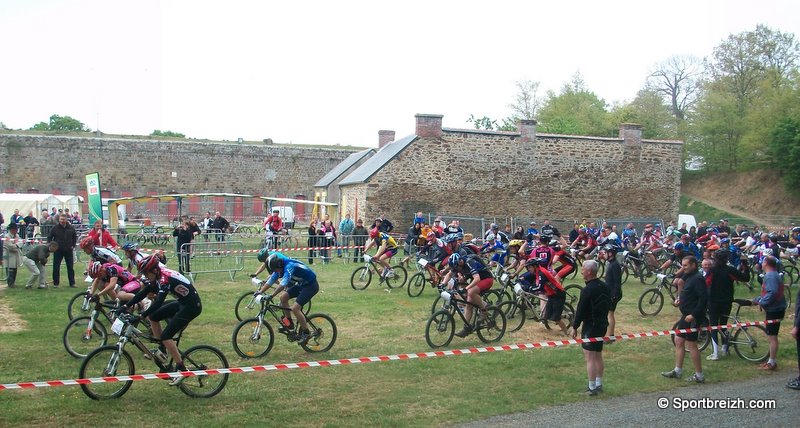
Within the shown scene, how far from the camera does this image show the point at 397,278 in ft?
55.7

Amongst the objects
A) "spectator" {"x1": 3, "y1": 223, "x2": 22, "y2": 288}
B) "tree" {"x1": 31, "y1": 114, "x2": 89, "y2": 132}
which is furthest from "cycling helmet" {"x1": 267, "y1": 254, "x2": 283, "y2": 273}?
"tree" {"x1": 31, "y1": 114, "x2": 89, "y2": 132}

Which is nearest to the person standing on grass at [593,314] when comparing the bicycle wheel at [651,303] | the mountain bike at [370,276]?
the bicycle wheel at [651,303]

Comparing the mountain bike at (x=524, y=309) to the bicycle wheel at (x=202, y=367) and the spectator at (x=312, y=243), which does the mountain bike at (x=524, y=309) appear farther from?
the spectator at (x=312, y=243)

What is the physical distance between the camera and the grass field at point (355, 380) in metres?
7.57

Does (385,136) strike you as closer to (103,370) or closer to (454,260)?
(454,260)

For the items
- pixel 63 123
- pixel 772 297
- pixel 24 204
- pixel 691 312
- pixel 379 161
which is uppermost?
pixel 63 123

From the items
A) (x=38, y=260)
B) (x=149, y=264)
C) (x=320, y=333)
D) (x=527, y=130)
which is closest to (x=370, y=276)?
(x=320, y=333)

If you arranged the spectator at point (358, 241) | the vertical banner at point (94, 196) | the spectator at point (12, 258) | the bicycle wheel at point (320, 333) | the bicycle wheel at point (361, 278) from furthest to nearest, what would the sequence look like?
1. the vertical banner at point (94, 196)
2. the spectator at point (358, 241)
3. the bicycle wheel at point (361, 278)
4. the spectator at point (12, 258)
5. the bicycle wheel at point (320, 333)

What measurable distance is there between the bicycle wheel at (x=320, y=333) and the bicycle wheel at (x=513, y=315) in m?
3.30

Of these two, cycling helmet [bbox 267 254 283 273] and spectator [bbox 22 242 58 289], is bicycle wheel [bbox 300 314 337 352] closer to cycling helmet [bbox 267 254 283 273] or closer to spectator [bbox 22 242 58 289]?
cycling helmet [bbox 267 254 283 273]

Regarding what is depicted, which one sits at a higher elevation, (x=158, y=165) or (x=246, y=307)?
(x=158, y=165)

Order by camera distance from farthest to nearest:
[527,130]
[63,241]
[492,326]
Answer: [527,130], [63,241], [492,326]

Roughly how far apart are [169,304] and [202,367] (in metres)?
0.88

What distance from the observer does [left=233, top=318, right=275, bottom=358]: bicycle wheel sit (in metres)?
9.96
